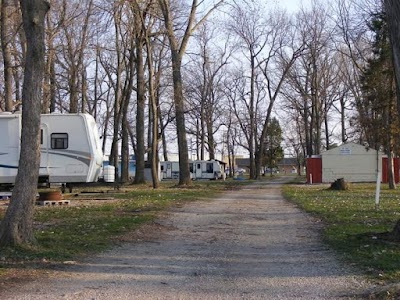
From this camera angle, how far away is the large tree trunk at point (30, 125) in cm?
822

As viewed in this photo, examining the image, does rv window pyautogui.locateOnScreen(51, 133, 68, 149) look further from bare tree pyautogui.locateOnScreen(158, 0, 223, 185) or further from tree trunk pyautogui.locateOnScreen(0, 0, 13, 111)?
bare tree pyautogui.locateOnScreen(158, 0, 223, 185)

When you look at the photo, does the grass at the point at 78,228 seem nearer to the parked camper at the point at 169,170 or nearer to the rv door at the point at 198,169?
the rv door at the point at 198,169

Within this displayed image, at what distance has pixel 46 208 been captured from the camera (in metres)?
15.5

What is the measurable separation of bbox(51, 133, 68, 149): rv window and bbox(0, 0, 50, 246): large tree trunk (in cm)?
1198

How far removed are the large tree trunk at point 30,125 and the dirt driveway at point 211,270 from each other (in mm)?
Answer: 1306

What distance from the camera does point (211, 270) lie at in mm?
7320

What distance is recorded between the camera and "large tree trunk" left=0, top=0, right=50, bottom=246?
8219 millimetres

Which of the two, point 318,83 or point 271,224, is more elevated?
point 318,83

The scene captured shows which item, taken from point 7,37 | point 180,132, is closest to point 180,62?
point 180,132

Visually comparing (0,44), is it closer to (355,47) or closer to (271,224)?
(271,224)

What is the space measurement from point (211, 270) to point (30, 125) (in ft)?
12.2

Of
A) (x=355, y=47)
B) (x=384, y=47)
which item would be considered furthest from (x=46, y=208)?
(x=355, y=47)

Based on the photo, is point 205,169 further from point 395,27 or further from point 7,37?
point 395,27

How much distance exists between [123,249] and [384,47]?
61.4ft
